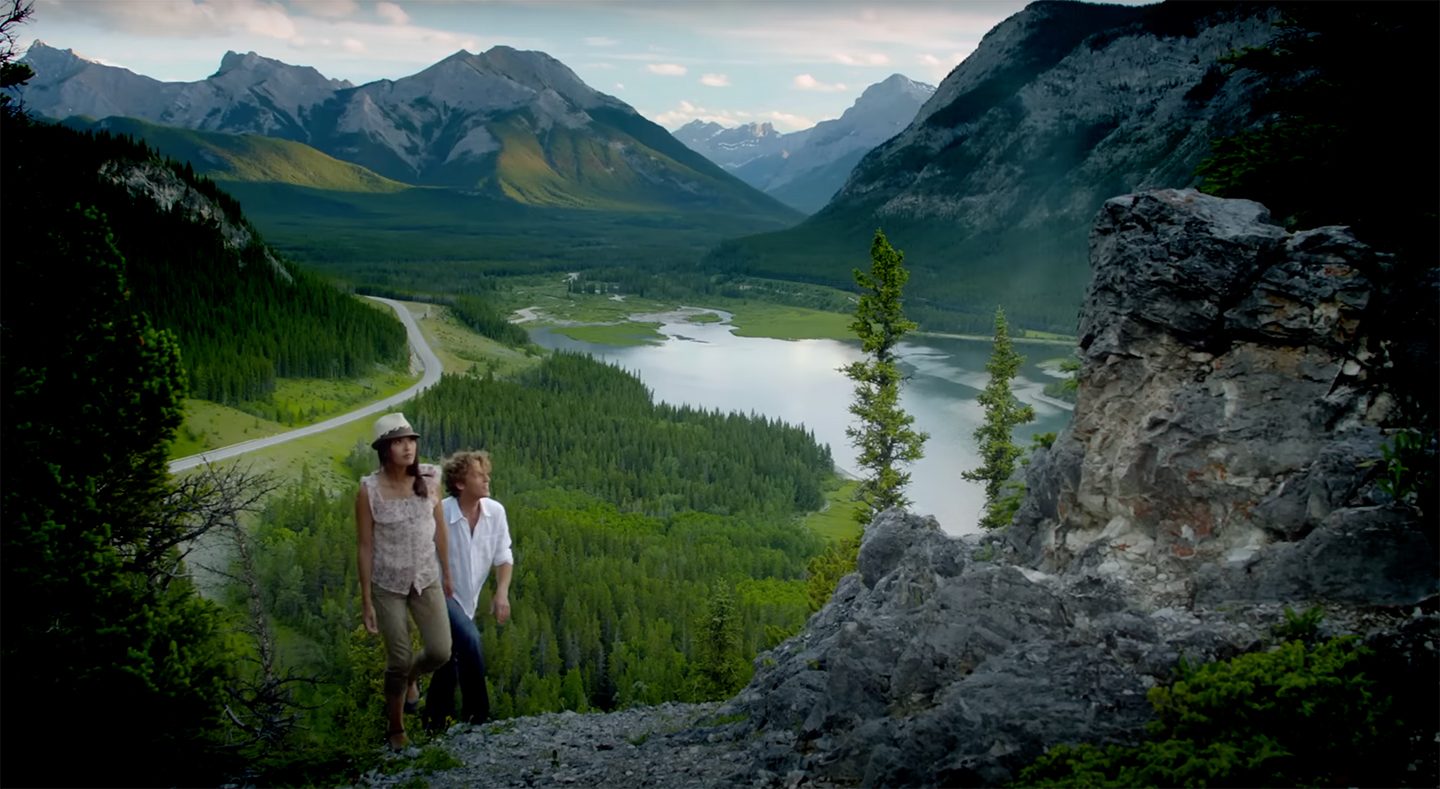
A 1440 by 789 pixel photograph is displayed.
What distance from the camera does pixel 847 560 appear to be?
34.3 meters

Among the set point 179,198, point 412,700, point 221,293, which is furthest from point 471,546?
point 179,198

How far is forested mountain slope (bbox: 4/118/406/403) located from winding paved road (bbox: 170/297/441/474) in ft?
15.6

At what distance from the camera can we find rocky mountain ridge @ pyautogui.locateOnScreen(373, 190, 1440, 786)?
11.1 m

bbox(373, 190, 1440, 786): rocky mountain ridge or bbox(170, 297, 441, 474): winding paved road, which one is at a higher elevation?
bbox(373, 190, 1440, 786): rocky mountain ridge

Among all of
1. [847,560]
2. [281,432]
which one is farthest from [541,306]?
[847,560]

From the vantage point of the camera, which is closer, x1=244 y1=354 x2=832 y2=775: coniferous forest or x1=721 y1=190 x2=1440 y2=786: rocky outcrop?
x1=721 y1=190 x2=1440 y2=786: rocky outcrop

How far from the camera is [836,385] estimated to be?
119 metres

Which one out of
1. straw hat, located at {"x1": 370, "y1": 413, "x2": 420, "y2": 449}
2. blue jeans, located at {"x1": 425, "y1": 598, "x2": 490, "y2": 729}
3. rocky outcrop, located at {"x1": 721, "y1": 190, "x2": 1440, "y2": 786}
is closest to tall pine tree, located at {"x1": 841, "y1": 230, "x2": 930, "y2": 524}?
rocky outcrop, located at {"x1": 721, "y1": 190, "x2": 1440, "y2": 786}

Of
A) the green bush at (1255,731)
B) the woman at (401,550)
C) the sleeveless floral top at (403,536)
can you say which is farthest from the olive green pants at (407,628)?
the green bush at (1255,731)

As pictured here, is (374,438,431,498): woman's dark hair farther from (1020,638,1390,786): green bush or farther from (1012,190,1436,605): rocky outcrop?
(1012,190,1436,605): rocky outcrop

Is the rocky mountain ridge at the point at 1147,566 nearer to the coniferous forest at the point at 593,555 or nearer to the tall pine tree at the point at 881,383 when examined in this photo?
the coniferous forest at the point at 593,555

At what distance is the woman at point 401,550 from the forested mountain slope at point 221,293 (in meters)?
73.1

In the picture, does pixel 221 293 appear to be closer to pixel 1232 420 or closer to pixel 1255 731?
pixel 1232 420

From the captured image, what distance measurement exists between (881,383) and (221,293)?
86515 millimetres
